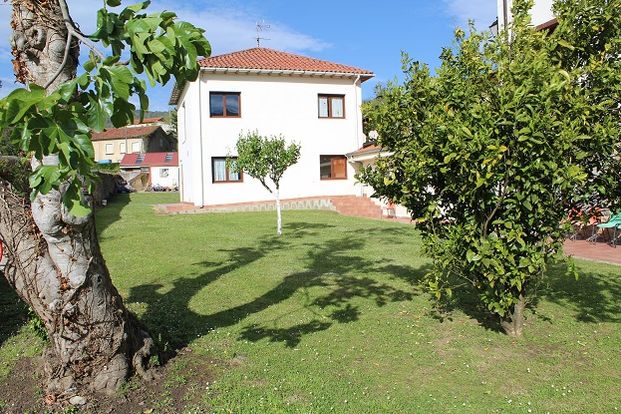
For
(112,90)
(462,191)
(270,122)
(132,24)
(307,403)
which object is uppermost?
(270,122)

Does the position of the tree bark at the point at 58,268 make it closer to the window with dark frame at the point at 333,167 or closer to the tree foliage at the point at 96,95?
the tree foliage at the point at 96,95

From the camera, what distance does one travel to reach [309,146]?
2561cm

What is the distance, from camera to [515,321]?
5.04 metres

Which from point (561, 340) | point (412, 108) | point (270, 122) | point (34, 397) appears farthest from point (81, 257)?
point (270, 122)

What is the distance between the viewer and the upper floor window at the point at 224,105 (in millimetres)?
23891

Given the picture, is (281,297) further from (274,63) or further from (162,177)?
(162,177)

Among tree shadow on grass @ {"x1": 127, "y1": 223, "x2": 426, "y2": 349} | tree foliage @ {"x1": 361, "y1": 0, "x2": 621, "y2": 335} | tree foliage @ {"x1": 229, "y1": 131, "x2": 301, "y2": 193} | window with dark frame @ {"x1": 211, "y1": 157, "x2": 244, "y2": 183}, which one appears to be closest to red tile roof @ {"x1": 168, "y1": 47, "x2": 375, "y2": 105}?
window with dark frame @ {"x1": 211, "y1": 157, "x2": 244, "y2": 183}

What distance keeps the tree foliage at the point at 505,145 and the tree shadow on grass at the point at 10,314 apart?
457 cm

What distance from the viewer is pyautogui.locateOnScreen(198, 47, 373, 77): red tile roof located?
2398 cm

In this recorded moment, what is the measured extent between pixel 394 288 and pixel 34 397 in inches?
192

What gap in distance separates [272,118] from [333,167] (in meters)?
4.08

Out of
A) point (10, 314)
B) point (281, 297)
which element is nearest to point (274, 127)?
point (281, 297)

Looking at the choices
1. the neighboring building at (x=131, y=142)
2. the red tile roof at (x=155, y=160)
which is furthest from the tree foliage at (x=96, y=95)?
the neighboring building at (x=131, y=142)

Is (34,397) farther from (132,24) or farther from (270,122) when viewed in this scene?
(270,122)
